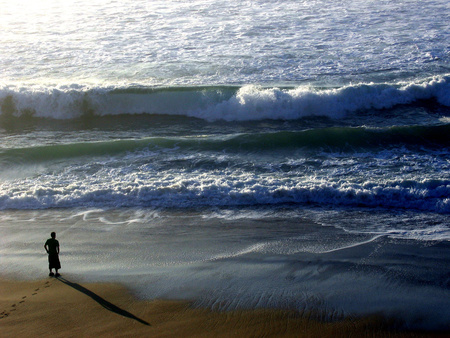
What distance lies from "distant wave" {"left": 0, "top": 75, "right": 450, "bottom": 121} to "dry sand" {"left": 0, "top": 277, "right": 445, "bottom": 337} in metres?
10.3

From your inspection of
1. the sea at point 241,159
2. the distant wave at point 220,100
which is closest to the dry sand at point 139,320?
the sea at point 241,159

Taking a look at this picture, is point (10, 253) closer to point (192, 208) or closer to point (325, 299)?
point (192, 208)

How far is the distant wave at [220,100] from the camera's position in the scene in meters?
15.3

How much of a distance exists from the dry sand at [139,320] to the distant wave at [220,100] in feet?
33.9

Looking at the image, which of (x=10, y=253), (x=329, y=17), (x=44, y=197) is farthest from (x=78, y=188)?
(x=329, y=17)

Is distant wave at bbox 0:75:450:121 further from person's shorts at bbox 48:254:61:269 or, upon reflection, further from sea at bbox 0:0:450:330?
person's shorts at bbox 48:254:61:269

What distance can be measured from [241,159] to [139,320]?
652 centimetres

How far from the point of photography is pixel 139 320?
5.66 m

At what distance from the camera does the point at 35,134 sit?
48.0ft

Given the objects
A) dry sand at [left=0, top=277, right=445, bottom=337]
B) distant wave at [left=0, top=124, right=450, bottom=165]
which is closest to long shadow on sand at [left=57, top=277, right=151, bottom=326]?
dry sand at [left=0, top=277, right=445, bottom=337]

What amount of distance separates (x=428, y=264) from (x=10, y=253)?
7.20m

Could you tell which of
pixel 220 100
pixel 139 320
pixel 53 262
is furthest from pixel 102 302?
pixel 220 100

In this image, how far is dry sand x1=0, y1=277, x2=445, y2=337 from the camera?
17.7 ft

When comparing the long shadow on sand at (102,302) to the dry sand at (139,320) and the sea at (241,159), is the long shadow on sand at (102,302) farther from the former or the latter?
the sea at (241,159)
